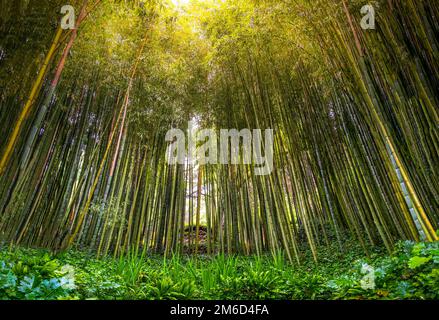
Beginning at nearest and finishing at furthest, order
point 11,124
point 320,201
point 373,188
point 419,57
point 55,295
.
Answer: point 55,295 → point 419,57 → point 11,124 → point 373,188 → point 320,201

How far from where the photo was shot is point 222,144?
5.80 metres

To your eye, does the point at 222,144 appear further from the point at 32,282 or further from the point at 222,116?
the point at 32,282

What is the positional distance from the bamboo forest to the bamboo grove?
0.02m

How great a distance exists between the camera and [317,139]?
4.71 meters

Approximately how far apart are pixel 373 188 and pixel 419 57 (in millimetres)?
1611

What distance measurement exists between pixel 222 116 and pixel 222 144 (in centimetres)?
53

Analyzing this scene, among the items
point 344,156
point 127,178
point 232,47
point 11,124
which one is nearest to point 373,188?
point 344,156

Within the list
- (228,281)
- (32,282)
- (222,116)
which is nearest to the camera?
(32,282)

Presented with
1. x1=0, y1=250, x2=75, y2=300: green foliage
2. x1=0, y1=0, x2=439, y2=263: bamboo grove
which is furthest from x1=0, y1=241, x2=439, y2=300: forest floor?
x1=0, y1=0, x2=439, y2=263: bamboo grove

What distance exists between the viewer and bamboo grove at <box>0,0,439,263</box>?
2.88m

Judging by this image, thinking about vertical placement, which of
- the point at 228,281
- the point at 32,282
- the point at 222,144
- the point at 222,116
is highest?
the point at 222,116

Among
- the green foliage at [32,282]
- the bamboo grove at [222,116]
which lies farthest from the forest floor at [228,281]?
the bamboo grove at [222,116]

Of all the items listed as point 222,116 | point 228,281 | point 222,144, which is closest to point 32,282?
point 228,281
